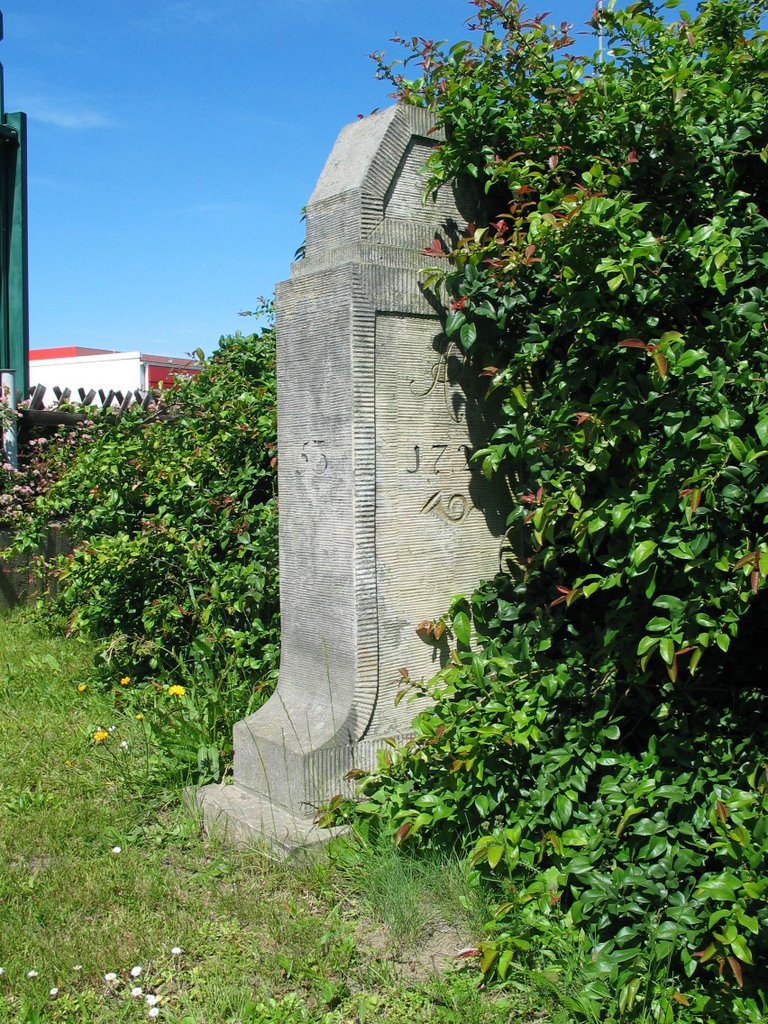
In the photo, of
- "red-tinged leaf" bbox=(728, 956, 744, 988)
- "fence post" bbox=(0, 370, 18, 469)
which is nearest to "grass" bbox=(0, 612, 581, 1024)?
"red-tinged leaf" bbox=(728, 956, 744, 988)

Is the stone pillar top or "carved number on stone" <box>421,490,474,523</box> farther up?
the stone pillar top

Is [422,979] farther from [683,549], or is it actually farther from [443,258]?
[443,258]

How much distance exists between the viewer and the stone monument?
116 inches

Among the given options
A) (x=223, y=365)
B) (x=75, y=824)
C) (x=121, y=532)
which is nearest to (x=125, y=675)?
(x=121, y=532)

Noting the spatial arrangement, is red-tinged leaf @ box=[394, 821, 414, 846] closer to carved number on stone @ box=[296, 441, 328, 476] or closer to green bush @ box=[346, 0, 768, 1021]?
green bush @ box=[346, 0, 768, 1021]

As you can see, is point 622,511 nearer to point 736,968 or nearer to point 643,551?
point 643,551

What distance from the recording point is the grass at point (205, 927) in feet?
7.16

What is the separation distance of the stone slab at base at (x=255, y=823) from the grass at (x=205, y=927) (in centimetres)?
5

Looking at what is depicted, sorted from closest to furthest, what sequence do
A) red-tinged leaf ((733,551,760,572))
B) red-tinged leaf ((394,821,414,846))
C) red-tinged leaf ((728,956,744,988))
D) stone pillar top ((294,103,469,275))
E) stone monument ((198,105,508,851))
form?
1. red-tinged leaf ((728,956,744,988))
2. red-tinged leaf ((733,551,760,572))
3. red-tinged leaf ((394,821,414,846))
4. stone monument ((198,105,508,851))
5. stone pillar top ((294,103,469,275))

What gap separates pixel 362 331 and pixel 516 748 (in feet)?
4.55

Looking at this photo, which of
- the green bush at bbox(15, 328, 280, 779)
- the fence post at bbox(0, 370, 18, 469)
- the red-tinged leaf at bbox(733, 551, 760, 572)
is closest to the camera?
the red-tinged leaf at bbox(733, 551, 760, 572)

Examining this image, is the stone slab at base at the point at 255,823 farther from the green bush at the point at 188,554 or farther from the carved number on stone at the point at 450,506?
the carved number on stone at the point at 450,506

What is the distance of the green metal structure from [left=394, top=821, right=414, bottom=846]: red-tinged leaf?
26.7 feet

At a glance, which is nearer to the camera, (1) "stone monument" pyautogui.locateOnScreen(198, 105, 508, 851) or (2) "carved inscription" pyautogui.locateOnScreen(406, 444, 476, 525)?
(1) "stone monument" pyautogui.locateOnScreen(198, 105, 508, 851)
